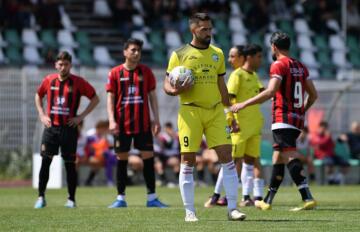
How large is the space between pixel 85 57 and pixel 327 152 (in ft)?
26.0

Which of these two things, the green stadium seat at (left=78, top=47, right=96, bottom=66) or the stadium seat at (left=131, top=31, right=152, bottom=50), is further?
the stadium seat at (left=131, top=31, right=152, bottom=50)

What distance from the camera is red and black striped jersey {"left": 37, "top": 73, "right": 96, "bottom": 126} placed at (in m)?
16.0

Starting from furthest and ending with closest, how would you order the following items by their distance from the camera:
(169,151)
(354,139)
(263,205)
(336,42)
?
(336,42) → (354,139) → (169,151) → (263,205)

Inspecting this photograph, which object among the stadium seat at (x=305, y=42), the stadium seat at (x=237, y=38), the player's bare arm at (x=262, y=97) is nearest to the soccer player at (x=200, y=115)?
the player's bare arm at (x=262, y=97)

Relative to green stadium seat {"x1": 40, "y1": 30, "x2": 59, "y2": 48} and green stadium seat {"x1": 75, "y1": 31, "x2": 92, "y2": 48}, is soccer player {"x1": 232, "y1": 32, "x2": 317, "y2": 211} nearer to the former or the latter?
green stadium seat {"x1": 40, "y1": 30, "x2": 59, "y2": 48}

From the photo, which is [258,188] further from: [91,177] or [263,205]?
[91,177]

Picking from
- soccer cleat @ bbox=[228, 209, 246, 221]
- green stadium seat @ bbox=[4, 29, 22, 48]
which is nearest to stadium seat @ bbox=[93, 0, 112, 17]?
green stadium seat @ bbox=[4, 29, 22, 48]

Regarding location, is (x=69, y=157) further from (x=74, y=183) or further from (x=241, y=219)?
(x=241, y=219)

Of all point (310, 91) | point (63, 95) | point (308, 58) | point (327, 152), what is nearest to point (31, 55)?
point (327, 152)

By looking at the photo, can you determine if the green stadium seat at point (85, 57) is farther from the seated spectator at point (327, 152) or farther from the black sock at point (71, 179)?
the black sock at point (71, 179)

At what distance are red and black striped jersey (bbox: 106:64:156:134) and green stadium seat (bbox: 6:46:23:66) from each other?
1389cm

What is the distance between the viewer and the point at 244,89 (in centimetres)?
1580

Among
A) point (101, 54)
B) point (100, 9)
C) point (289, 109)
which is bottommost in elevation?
point (289, 109)

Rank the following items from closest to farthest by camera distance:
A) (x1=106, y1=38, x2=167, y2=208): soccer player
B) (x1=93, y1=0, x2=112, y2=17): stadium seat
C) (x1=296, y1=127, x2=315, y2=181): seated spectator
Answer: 1. (x1=106, y1=38, x2=167, y2=208): soccer player
2. (x1=296, y1=127, x2=315, y2=181): seated spectator
3. (x1=93, y1=0, x2=112, y2=17): stadium seat
